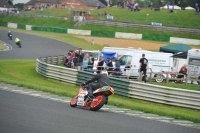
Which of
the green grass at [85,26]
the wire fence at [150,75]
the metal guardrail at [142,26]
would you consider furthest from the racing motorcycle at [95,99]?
the metal guardrail at [142,26]

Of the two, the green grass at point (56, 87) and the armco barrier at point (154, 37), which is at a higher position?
the armco barrier at point (154, 37)

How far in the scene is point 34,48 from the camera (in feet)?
161

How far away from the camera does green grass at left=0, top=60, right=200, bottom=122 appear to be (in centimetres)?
1478

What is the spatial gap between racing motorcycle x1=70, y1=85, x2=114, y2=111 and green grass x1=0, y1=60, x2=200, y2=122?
1.91 meters

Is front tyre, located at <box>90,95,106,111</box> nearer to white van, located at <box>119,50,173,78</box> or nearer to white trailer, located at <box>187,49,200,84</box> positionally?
white van, located at <box>119,50,173,78</box>

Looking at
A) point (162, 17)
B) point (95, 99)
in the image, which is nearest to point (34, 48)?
point (95, 99)

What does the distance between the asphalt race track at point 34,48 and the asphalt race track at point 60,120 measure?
24214 mm

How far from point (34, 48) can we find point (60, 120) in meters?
38.7

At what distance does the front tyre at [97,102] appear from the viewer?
13320 millimetres

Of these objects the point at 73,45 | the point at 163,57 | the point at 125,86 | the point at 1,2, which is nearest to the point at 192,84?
the point at 163,57

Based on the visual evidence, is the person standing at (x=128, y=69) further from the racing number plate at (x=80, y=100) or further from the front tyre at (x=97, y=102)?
the front tyre at (x=97, y=102)

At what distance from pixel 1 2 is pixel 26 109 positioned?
11483 cm

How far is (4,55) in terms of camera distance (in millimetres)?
38656

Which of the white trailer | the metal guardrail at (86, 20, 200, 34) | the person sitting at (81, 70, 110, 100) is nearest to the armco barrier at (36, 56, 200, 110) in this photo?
the person sitting at (81, 70, 110, 100)
